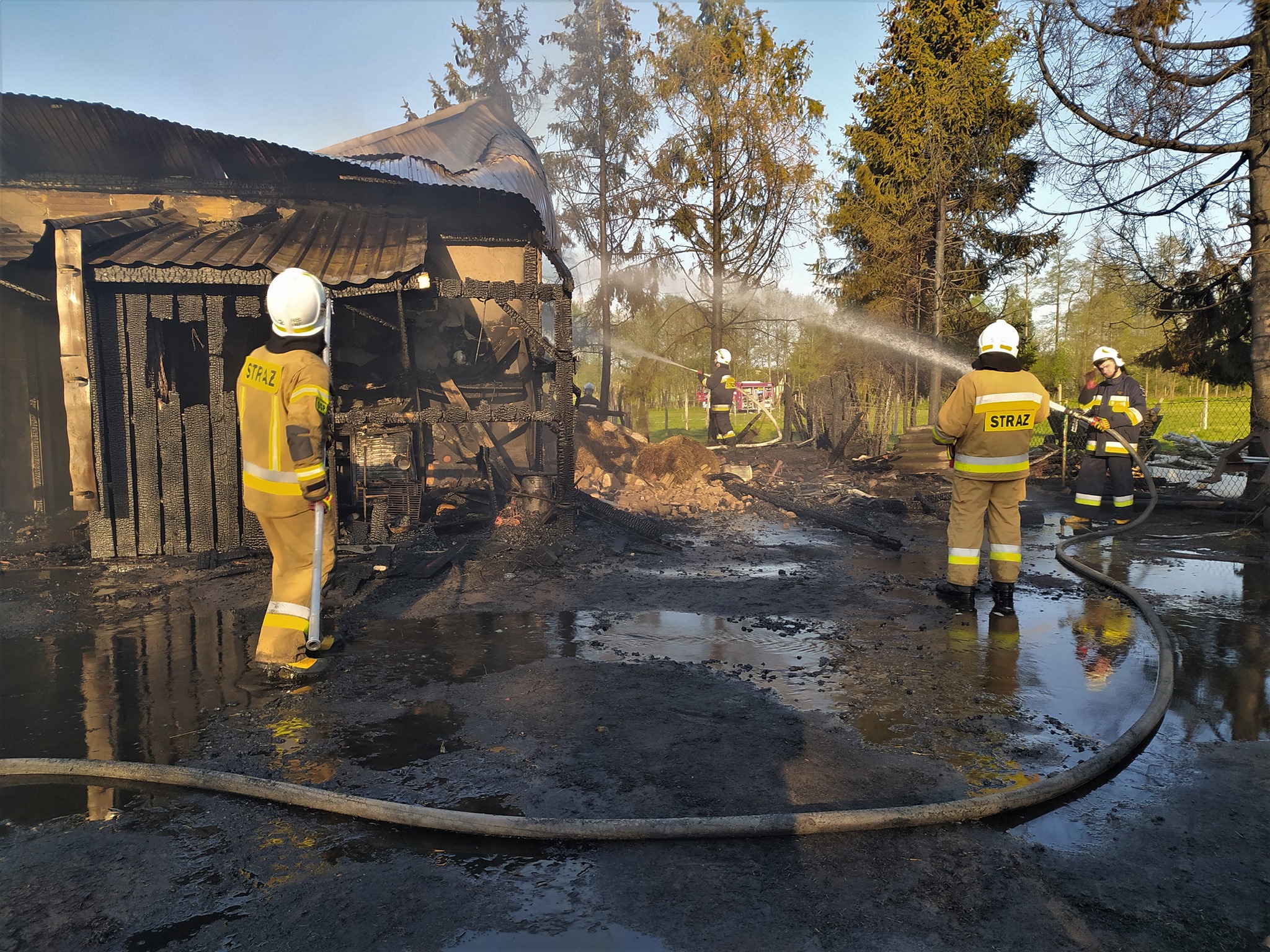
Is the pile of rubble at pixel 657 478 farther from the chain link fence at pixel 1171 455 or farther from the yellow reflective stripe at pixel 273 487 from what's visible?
the yellow reflective stripe at pixel 273 487

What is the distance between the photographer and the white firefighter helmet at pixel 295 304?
184 inches

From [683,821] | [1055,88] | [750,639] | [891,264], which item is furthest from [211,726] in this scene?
[891,264]

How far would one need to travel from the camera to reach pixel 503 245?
11.2 meters

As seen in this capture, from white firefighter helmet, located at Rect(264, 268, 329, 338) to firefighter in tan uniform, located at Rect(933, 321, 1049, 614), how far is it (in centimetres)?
453

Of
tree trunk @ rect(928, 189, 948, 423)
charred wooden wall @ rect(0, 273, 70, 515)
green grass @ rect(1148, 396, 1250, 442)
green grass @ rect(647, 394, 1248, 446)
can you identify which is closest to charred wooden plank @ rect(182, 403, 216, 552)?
charred wooden wall @ rect(0, 273, 70, 515)

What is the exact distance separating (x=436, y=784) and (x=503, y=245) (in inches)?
365

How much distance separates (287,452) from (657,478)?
8.36 m

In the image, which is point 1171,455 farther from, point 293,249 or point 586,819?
point 586,819

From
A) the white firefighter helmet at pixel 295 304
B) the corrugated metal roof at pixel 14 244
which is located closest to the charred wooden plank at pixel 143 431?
the corrugated metal roof at pixel 14 244

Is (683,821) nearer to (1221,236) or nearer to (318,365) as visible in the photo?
(318,365)

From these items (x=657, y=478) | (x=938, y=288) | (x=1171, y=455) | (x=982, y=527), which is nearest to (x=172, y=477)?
(x=657, y=478)

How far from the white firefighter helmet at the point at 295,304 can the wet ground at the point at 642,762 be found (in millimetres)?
2099

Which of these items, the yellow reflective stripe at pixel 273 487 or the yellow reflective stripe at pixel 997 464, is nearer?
the yellow reflective stripe at pixel 273 487

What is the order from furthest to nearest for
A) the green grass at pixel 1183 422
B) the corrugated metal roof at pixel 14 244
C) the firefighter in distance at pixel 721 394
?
1. the green grass at pixel 1183 422
2. the firefighter in distance at pixel 721 394
3. the corrugated metal roof at pixel 14 244
